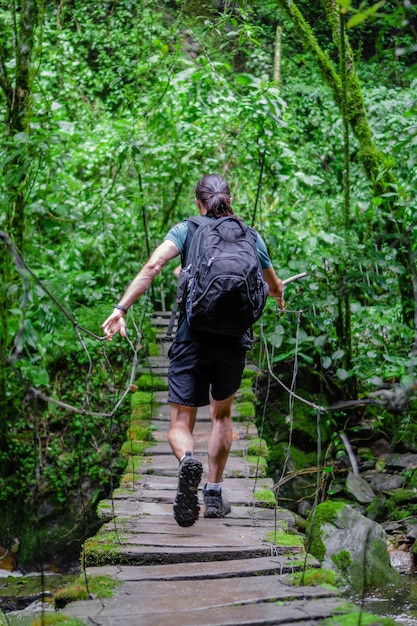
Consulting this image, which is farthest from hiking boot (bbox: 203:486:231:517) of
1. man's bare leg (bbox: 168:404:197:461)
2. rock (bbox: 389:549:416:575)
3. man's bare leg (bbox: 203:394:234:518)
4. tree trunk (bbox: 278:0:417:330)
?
tree trunk (bbox: 278:0:417:330)

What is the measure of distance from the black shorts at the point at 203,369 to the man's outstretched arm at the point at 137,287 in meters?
0.29

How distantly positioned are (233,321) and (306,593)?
1.09m

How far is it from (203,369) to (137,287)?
1.52 ft

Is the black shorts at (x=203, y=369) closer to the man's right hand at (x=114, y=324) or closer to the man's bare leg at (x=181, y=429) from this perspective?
the man's bare leg at (x=181, y=429)

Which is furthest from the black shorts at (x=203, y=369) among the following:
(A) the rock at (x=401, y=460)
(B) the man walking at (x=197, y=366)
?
(A) the rock at (x=401, y=460)

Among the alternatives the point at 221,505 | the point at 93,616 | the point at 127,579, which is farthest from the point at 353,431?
the point at 93,616

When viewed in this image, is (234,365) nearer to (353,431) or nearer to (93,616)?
(93,616)

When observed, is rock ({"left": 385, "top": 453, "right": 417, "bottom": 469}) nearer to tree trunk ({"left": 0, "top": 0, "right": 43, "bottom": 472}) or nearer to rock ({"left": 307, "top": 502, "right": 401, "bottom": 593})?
rock ({"left": 307, "top": 502, "right": 401, "bottom": 593})

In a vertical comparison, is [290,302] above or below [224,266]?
below

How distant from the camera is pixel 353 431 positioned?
6016 millimetres

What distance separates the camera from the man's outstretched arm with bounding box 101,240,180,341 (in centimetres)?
300

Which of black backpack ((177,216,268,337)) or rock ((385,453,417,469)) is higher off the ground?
black backpack ((177,216,268,337))

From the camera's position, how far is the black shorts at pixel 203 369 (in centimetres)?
317

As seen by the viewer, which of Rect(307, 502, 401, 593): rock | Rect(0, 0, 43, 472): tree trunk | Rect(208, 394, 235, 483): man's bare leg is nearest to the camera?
Rect(208, 394, 235, 483): man's bare leg
